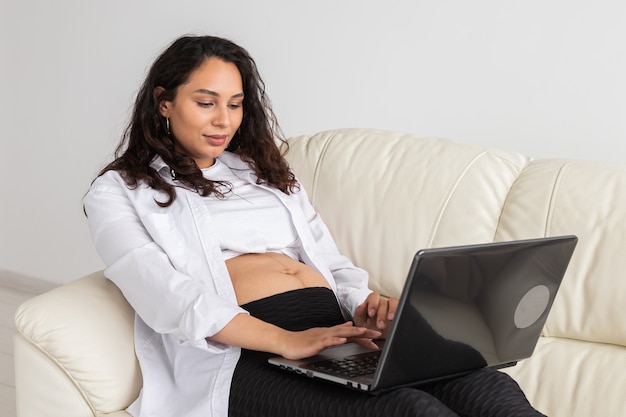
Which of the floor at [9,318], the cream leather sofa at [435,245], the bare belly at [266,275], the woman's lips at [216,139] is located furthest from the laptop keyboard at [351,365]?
the floor at [9,318]

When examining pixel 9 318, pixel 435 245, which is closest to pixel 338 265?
pixel 435 245

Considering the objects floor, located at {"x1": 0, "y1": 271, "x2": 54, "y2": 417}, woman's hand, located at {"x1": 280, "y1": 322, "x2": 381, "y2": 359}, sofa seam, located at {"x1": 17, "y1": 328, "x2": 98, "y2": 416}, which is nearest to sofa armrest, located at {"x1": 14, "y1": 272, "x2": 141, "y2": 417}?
sofa seam, located at {"x1": 17, "y1": 328, "x2": 98, "y2": 416}

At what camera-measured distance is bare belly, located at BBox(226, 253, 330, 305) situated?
1.96 m

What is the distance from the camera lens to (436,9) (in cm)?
270

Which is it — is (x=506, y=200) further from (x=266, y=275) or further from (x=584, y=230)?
(x=266, y=275)

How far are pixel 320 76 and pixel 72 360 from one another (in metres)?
1.49

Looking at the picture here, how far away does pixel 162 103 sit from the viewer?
83.7 inches

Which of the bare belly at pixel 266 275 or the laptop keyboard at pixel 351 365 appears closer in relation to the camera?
the laptop keyboard at pixel 351 365

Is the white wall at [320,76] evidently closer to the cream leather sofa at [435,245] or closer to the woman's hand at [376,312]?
the cream leather sofa at [435,245]

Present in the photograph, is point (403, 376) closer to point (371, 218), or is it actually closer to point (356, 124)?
point (371, 218)

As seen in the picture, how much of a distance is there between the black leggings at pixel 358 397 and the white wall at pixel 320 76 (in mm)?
1054

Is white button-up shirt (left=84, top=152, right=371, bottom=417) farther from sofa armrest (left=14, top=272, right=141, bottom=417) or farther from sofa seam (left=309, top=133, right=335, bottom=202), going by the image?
sofa seam (left=309, top=133, right=335, bottom=202)

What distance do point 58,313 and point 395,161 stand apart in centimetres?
93

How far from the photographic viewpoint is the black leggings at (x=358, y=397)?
153 cm
